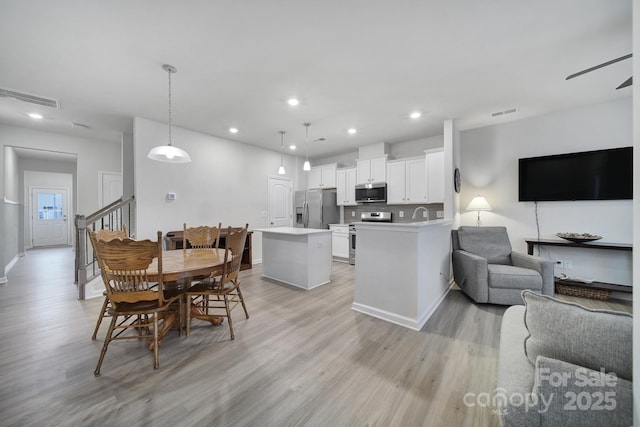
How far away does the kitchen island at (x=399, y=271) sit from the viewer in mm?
2459

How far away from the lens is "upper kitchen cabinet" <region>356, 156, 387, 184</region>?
5208 mm

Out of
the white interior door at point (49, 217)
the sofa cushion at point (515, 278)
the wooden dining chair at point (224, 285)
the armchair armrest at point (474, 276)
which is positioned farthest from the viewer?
the white interior door at point (49, 217)

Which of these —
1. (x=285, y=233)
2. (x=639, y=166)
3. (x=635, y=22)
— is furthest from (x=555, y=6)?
(x=285, y=233)

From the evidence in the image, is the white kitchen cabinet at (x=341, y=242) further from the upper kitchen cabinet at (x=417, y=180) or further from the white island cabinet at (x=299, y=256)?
the white island cabinet at (x=299, y=256)

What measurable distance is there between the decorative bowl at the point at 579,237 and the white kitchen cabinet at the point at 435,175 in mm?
1682

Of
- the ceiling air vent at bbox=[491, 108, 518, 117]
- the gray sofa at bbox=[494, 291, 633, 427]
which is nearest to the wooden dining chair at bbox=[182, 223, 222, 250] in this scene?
the gray sofa at bbox=[494, 291, 633, 427]

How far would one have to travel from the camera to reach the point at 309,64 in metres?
2.47

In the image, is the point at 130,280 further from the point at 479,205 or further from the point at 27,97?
the point at 479,205

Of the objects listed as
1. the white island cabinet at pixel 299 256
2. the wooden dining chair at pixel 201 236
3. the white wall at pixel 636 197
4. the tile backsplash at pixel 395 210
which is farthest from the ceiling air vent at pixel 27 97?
the tile backsplash at pixel 395 210

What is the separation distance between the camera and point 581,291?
3.34 m

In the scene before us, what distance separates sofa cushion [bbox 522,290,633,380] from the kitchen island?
4.73 feet

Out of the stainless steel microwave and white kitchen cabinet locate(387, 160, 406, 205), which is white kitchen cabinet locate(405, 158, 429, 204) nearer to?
white kitchen cabinet locate(387, 160, 406, 205)

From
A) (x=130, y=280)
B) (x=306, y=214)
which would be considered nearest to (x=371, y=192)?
(x=306, y=214)

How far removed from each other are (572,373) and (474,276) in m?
2.53
